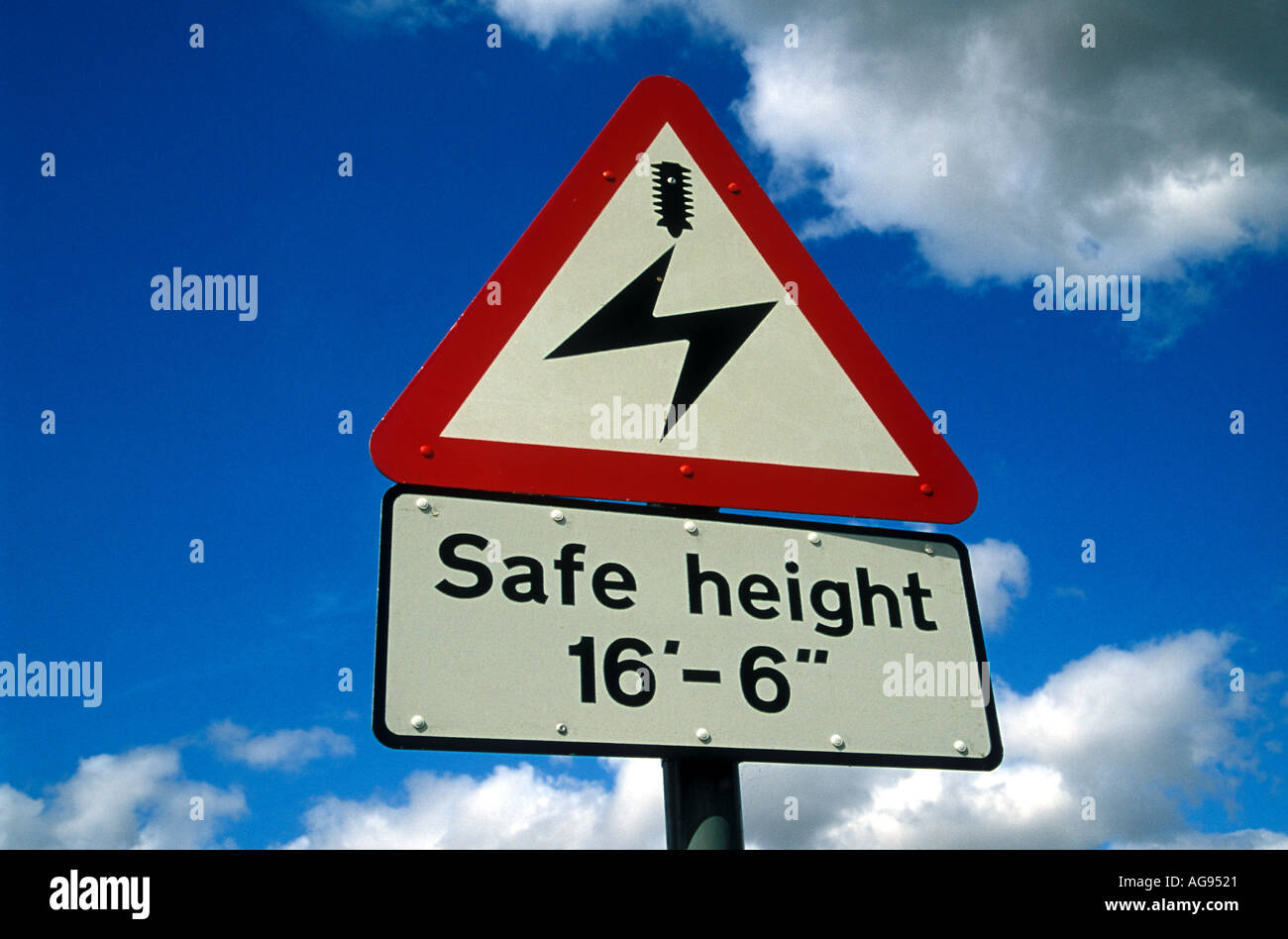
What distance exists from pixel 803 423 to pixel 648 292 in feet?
1.11

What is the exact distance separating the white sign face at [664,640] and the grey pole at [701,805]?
43 mm

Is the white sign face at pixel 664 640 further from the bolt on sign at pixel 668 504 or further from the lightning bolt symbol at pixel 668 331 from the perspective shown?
the lightning bolt symbol at pixel 668 331

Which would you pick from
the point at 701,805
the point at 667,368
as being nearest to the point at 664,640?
the point at 701,805

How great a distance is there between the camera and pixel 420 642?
1142 mm

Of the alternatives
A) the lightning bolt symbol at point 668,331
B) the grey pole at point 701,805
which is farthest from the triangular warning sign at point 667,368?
the grey pole at point 701,805

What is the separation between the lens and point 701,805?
3.91 feet

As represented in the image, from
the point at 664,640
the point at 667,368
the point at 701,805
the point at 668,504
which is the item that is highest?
the point at 667,368

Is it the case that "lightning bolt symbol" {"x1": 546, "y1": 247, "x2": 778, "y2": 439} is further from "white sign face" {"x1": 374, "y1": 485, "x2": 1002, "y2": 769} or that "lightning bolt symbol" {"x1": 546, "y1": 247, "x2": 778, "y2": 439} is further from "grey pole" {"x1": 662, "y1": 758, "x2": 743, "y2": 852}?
"grey pole" {"x1": 662, "y1": 758, "x2": 743, "y2": 852}

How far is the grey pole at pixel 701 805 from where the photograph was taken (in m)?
1.19

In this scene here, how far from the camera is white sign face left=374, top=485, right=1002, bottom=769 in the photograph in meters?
1.14

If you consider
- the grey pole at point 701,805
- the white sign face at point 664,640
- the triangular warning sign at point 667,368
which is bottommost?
the grey pole at point 701,805

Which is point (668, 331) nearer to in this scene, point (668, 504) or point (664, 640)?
point (668, 504)

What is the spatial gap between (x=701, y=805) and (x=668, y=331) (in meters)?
0.74
